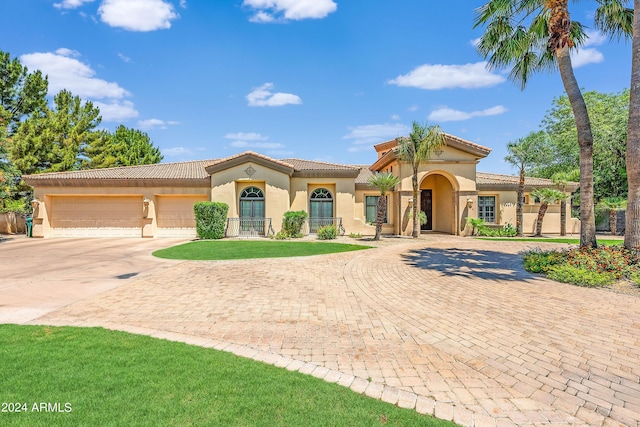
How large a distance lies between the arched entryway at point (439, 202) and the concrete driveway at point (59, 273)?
19086 mm

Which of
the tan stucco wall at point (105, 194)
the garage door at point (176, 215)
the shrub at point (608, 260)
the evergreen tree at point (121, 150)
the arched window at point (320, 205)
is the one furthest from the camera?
the evergreen tree at point (121, 150)

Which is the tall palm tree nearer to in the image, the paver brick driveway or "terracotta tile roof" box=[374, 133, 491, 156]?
the paver brick driveway

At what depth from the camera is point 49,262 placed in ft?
35.7

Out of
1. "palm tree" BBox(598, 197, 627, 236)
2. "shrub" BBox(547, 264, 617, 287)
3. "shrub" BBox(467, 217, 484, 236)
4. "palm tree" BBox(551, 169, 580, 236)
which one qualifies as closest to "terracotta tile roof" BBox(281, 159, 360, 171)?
"shrub" BBox(467, 217, 484, 236)

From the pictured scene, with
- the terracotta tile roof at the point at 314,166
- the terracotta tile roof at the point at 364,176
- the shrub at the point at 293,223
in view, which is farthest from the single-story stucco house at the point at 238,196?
the terracotta tile roof at the point at 364,176

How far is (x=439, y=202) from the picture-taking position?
2400cm

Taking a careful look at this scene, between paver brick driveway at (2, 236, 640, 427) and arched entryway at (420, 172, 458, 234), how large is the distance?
13.3m

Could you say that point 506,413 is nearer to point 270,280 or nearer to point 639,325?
point 639,325

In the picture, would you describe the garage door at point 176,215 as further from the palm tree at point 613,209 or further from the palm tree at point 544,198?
the palm tree at point 613,209

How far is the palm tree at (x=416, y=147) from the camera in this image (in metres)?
18.1

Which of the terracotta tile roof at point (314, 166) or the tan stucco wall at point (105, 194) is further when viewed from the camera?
the terracotta tile roof at point (314, 166)

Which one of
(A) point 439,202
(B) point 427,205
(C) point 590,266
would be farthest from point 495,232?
(C) point 590,266

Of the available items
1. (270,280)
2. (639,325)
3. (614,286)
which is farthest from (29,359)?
A: (614,286)

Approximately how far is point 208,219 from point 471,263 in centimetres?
1497
